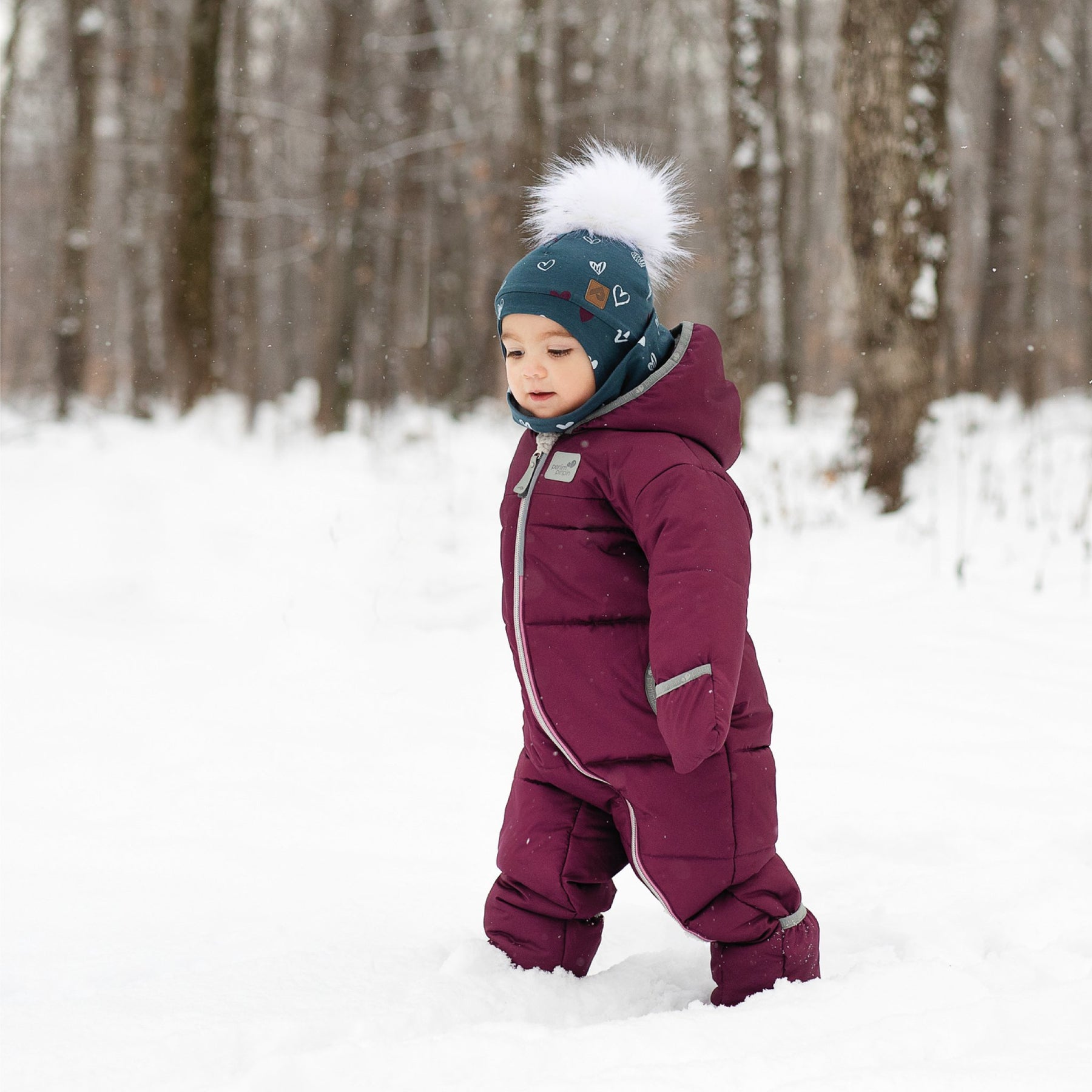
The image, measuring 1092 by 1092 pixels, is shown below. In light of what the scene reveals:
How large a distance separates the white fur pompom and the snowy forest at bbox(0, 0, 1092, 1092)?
12cm

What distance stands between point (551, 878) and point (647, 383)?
0.98m

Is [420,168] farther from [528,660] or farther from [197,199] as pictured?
[528,660]

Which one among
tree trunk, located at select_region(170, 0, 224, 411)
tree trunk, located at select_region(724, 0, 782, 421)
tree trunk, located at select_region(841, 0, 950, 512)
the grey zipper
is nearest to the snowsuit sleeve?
the grey zipper

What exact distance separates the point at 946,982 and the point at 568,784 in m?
0.75

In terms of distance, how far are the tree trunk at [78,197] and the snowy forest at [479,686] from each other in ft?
0.14

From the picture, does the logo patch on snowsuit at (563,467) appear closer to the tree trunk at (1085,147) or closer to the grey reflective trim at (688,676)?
the grey reflective trim at (688,676)

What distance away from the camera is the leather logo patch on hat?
6.64 ft

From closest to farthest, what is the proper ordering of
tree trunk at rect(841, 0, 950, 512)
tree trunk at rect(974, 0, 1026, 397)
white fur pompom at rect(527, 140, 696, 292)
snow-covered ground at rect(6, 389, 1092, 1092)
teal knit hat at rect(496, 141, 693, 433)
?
snow-covered ground at rect(6, 389, 1092, 1092), teal knit hat at rect(496, 141, 693, 433), white fur pompom at rect(527, 140, 696, 292), tree trunk at rect(841, 0, 950, 512), tree trunk at rect(974, 0, 1026, 397)

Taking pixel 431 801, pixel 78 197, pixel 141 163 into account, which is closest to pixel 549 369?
pixel 431 801

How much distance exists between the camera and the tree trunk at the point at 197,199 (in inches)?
393

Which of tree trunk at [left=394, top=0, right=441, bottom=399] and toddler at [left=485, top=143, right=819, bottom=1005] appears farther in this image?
tree trunk at [left=394, top=0, right=441, bottom=399]

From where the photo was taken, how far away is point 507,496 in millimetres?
2182

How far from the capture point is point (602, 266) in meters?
2.06

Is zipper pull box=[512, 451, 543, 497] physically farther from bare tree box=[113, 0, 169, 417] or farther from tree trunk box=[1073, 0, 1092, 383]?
tree trunk box=[1073, 0, 1092, 383]
